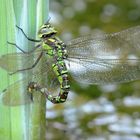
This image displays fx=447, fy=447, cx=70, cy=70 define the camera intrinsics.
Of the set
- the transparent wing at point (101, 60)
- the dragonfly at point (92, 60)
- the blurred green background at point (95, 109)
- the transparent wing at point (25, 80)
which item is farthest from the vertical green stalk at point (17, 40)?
the blurred green background at point (95, 109)

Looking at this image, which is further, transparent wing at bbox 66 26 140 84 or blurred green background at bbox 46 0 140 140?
blurred green background at bbox 46 0 140 140

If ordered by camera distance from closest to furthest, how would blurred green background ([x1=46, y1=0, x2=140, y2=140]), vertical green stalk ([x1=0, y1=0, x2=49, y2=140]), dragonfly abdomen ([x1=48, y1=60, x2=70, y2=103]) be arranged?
vertical green stalk ([x1=0, y1=0, x2=49, y2=140]) < dragonfly abdomen ([x1=48, y1=60, x2=70, y2=103]) < blurred green background ([x1=46, y1=0, x2=140, y2=140])

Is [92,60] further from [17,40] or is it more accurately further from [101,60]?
[17,40]

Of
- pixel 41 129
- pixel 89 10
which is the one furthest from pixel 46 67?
pixel 89 10

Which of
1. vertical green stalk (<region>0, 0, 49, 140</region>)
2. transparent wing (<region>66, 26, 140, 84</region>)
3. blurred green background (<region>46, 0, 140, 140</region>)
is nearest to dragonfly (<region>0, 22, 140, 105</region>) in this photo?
transparent wing (<region>66, 26, 140, 84</region>)

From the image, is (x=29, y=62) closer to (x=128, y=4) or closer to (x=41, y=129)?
(x=41, y=129)

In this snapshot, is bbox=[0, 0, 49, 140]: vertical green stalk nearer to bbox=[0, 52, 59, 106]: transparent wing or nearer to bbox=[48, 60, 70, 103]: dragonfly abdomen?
bbox=[0, 52, 59, 106]: transparent wing
